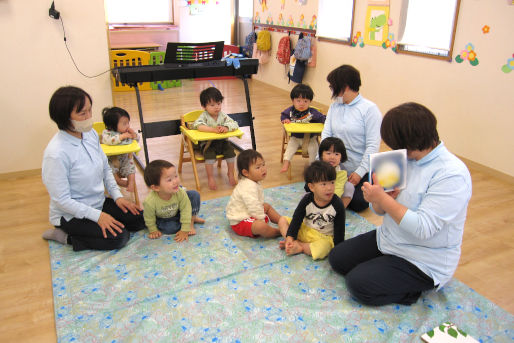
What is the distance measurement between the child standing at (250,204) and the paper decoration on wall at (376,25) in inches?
115

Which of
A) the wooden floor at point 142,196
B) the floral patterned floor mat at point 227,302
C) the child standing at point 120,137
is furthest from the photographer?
the child standing at point 120,137

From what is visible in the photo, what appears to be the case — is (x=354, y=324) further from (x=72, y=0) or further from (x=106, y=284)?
(x=72, y=0)

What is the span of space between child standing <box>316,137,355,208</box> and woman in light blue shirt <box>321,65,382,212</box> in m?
0.06

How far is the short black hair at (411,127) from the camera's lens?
167 cm

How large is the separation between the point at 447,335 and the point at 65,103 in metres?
2.13

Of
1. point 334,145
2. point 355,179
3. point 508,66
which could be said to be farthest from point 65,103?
point 508,66

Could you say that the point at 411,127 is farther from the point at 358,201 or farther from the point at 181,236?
the point at 181,236

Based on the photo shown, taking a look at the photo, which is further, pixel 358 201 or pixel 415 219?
pixel 358 201

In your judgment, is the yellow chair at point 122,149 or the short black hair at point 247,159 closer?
the short black hair at point 247,159

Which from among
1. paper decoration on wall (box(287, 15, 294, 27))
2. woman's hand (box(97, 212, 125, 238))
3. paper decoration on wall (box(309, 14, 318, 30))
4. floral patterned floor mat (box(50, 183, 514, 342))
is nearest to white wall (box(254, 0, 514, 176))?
paper decoration on wall (box(309, 14, 318, 30))

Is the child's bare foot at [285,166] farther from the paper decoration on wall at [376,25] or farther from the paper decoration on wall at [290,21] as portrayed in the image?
the paper decoration on wall at [290,21]


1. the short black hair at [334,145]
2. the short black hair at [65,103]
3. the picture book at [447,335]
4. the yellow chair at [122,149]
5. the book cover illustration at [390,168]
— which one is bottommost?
the picture book at [447,335]

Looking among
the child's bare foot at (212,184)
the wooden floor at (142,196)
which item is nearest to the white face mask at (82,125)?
the wooden floor at (142,196)

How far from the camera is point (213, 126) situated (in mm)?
3332
